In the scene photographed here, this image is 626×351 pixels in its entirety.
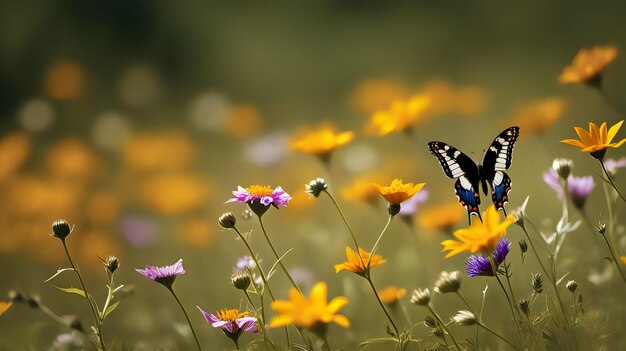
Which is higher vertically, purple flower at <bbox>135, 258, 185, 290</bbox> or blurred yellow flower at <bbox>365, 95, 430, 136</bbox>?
blurred yellow flower at <bbox>365, 95, 430, 136</bbox>

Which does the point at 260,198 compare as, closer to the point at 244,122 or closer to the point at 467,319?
the point at 467,319

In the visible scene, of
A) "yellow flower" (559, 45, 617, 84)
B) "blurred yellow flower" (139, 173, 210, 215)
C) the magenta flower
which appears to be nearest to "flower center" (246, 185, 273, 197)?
the magenta flower

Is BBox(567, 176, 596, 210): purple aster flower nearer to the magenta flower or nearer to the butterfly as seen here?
the butterfly

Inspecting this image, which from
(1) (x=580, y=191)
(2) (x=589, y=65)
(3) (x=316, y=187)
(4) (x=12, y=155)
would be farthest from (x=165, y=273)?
(4) (x=12, y=155)

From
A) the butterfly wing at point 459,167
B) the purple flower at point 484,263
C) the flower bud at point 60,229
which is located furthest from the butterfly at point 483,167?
the flower bud at point 60,229

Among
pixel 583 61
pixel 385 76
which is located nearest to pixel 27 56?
pixel 385 76

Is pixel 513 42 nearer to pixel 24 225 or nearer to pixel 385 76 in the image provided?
pixel 385 76
